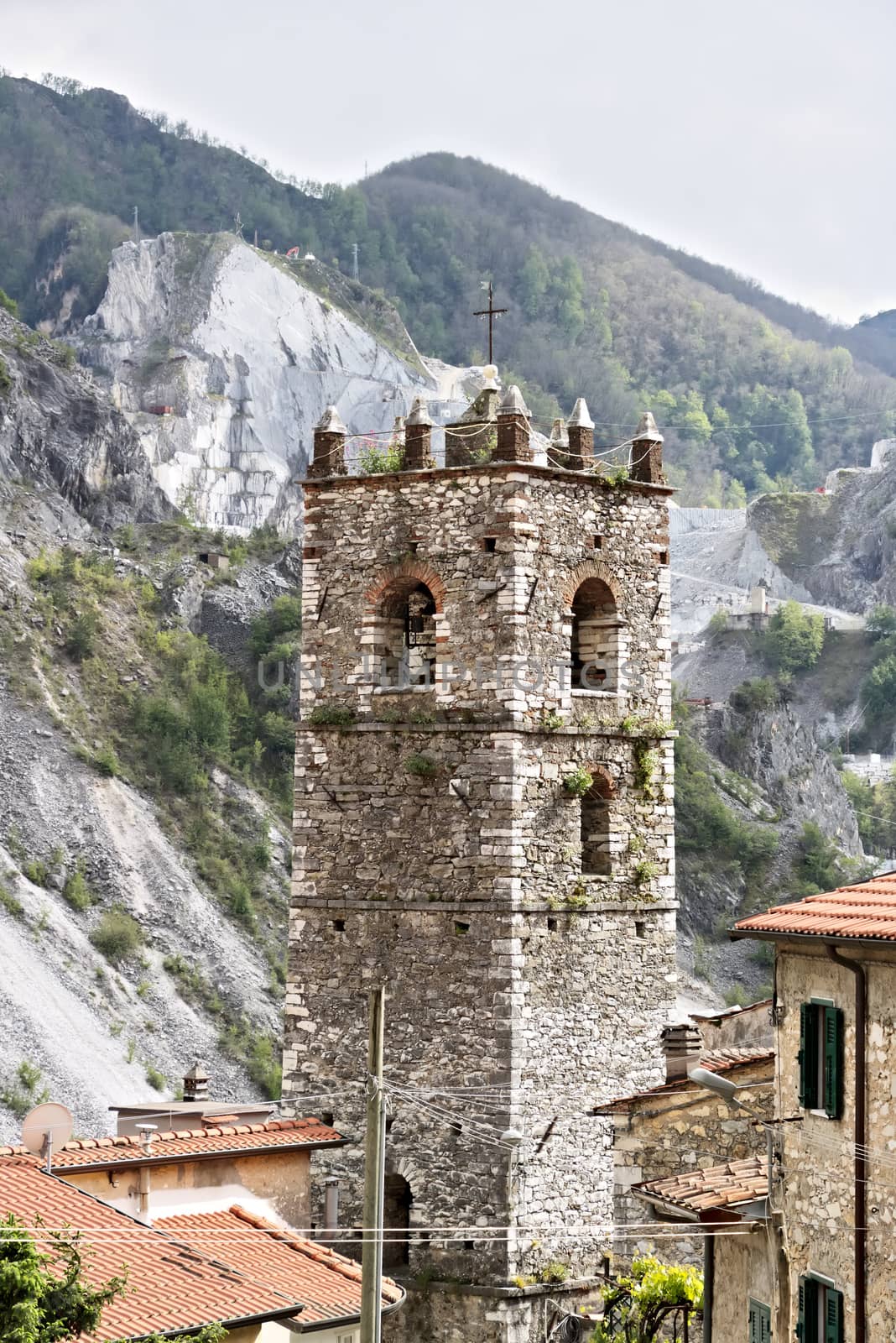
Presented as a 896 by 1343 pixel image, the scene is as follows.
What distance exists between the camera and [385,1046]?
21.9m

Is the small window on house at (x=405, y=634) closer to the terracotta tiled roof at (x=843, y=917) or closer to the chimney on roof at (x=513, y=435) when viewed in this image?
the chimney on roof at (x=513, y=435)

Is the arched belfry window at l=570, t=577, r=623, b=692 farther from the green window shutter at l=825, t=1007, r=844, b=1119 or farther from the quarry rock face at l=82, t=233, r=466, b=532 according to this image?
the quarry rock face at l=82, t=233, r=466, b=532

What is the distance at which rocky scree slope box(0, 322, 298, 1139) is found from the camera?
51500mm

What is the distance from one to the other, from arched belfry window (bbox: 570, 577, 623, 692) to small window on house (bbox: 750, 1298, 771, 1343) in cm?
925

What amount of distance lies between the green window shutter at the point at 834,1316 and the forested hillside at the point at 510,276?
11682 centimetres

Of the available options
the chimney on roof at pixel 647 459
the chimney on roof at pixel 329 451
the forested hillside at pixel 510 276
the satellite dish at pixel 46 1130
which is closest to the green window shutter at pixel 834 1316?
the satellite dish at pixel 46 1130

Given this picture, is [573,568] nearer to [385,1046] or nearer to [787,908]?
[385,1046]

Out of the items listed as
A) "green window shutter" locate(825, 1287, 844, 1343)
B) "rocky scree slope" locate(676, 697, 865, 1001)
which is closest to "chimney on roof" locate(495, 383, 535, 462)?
"green window shutter" locate(825, 1287, 844, 1343)

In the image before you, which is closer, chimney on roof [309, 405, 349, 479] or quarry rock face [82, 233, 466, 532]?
chimney on roof [309, 405, 349, 479]

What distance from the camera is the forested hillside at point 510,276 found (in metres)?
143

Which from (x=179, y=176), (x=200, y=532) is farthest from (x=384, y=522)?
(x=179, y=176)

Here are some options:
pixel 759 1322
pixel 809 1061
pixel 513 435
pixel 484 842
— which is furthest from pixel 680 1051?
pixel 513 435

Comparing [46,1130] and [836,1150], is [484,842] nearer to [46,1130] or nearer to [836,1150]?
[46,1130]

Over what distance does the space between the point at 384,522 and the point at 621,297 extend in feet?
510
